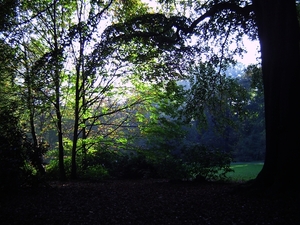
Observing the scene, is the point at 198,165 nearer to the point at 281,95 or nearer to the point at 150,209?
the point at 281,95

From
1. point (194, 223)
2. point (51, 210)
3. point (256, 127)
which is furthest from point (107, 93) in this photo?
point (256, 127)

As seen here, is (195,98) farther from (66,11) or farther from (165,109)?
(66,11)

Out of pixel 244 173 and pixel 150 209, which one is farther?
pixel 244 173

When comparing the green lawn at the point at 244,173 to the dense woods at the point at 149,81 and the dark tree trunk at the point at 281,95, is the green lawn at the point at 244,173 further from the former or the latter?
the dark tree trunk at the point at 281,95

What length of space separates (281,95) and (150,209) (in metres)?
3.38

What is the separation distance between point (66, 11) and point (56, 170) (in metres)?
6.40

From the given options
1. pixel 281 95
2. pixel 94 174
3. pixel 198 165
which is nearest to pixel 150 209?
pixel 281 95

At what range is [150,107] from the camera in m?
11.4

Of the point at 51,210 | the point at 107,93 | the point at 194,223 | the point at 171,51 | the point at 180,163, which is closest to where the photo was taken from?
the point at 194,223

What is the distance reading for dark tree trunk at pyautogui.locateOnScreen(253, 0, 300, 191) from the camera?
16.3 ft

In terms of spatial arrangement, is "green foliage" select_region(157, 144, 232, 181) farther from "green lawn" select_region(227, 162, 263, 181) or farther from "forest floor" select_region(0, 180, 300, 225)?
"green lawn" select_region(227, 162, 263, 181)

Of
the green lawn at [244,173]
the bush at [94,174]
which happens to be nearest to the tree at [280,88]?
the green lawn at [244,173]

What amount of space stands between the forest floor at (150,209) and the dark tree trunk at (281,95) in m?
0.65

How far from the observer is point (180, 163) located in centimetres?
852
